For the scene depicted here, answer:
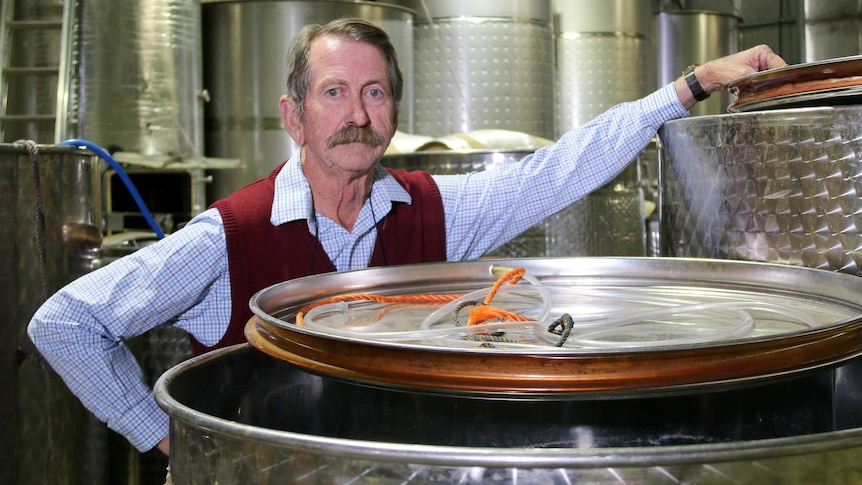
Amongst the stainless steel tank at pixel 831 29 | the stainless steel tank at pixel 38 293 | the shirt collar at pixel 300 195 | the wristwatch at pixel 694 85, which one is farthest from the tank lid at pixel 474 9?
the stainless steel tank at pixel 831 29

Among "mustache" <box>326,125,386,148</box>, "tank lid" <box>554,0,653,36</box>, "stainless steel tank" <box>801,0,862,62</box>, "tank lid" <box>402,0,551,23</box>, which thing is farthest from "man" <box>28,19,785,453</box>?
"stainless steel tank" <box>801,0,862,62</box>

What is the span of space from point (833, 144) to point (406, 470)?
0.88m

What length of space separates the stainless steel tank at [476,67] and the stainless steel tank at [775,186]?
11.8 ft

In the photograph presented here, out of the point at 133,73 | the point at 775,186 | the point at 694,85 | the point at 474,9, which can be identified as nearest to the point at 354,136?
the point at 694,85

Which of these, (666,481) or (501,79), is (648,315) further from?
(501,79)

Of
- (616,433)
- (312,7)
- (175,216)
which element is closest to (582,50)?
(312,7)

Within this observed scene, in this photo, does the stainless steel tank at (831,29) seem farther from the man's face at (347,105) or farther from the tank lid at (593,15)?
the man's face at (347,105)

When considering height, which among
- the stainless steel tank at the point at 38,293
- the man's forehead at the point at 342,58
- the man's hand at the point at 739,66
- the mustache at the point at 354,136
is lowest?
the stainless steel tank at the point at 38,293

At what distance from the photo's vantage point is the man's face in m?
1.86

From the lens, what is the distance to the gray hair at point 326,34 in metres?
1.90

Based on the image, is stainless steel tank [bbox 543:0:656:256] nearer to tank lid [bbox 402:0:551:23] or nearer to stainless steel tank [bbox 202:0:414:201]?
tank lid [bbox 402:0:551:23]

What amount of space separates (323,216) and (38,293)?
3.61 feet

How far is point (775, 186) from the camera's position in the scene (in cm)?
140

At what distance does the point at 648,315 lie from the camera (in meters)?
1.14
